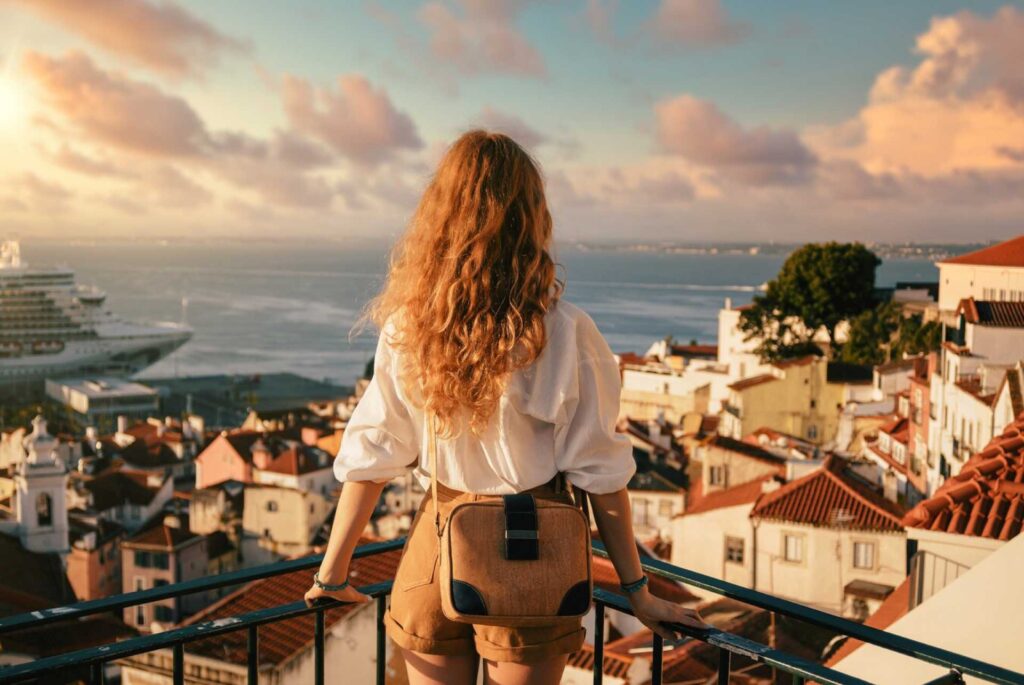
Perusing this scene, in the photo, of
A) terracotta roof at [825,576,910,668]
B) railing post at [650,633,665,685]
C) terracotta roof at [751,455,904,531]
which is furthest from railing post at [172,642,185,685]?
terracotta roof at [751,455,904,531]

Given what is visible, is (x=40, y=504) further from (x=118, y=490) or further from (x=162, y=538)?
(x=118, y=490)

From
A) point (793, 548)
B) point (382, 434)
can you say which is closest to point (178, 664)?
point (382, 434)

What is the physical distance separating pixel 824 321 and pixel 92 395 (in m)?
45.4

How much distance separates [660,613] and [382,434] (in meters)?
0.64

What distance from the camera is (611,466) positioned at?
6.10ft

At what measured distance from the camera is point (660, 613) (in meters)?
1.91

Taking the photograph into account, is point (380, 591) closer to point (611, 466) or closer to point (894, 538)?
point (611, 466)

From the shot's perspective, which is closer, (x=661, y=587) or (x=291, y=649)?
(x=291, y=649)

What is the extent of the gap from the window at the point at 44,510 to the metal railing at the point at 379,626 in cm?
2046

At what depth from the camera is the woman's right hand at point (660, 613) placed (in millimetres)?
1911

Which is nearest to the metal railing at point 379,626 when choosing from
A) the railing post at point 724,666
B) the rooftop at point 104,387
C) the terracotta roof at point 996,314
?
the railing post at point 724,666

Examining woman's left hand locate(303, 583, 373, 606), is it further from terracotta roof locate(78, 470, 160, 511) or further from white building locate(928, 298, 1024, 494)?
terracotta roof locate(78, 470, 160, 511)

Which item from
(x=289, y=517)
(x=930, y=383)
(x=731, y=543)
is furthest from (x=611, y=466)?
(x=289, y=517)

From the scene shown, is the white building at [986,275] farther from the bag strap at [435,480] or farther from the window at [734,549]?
the bag strap at [435,480]
